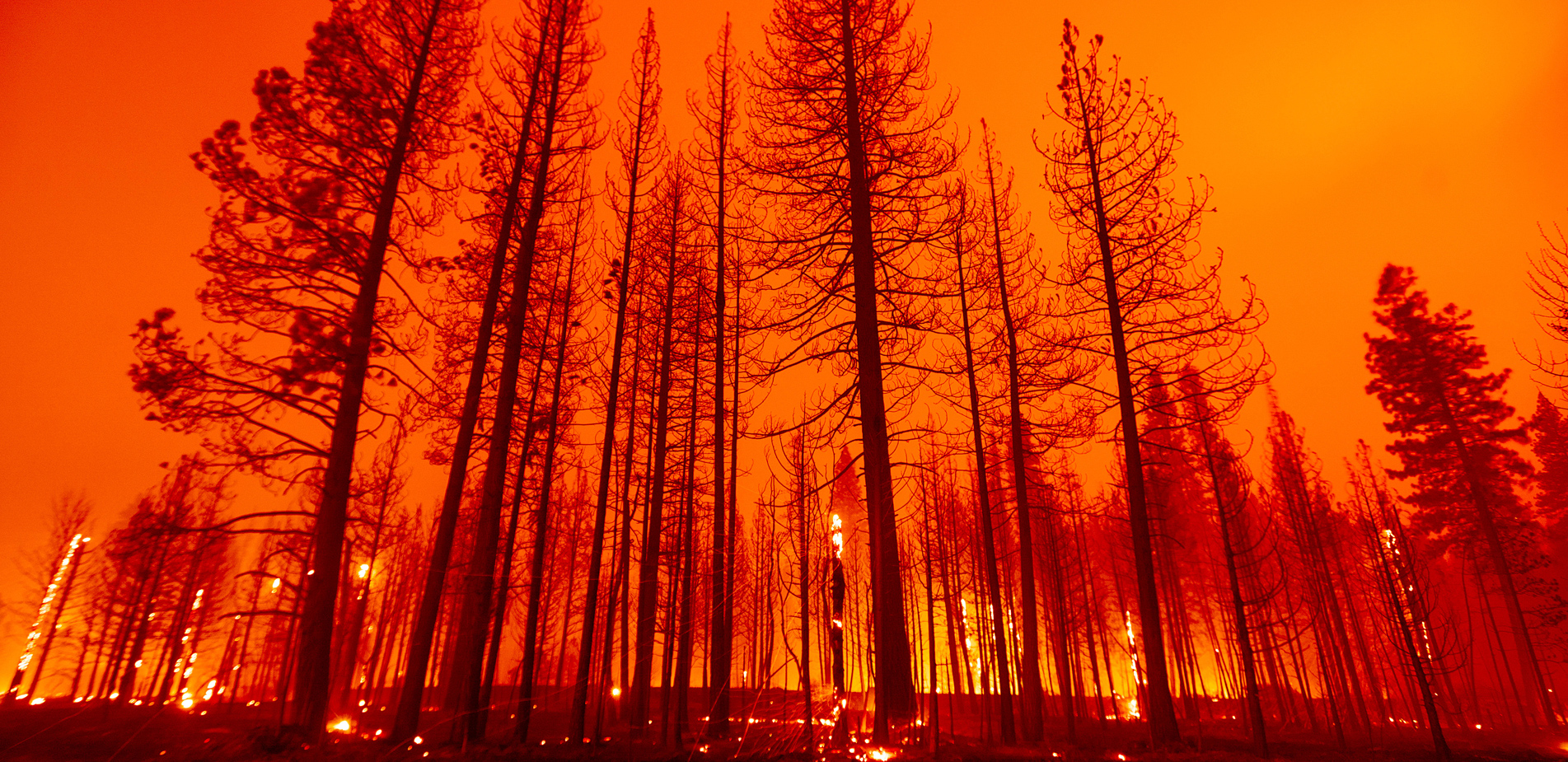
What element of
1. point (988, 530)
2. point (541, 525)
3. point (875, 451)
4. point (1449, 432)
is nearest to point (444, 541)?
point (541, 525)

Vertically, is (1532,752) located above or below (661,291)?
below

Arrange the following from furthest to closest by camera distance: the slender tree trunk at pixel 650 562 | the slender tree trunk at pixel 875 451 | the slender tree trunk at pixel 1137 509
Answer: the slender tree trunk at pixel 650 562
the slender tree trunk at pixel 1137 509
the slender tree trunk at pixel 875 451

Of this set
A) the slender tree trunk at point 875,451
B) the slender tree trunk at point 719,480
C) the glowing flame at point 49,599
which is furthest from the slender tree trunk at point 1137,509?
the glowing flame at point 49,599

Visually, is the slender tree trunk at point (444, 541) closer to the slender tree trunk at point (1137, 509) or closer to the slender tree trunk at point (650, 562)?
the slender tree trunk at point (650, 562)

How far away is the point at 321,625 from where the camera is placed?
704cm

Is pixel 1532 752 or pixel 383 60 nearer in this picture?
pixel 383 60

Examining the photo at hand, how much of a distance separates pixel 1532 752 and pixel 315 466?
785 inches

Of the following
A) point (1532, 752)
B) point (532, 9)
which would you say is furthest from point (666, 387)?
point (1532, 752)

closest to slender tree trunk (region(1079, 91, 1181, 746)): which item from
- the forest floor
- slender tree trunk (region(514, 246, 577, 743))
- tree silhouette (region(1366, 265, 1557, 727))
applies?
the forest floor

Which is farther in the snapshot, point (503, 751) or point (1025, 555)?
point (1025, 555)

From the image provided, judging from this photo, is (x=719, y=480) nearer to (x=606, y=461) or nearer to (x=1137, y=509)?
(x=606, y=461)

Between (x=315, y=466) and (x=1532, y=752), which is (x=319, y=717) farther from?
(x=1532, y=752)

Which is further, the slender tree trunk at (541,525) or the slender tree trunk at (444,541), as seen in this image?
the slender tree trunk at (541,525)

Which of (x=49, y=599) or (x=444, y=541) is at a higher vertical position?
(x=49, y=599)
